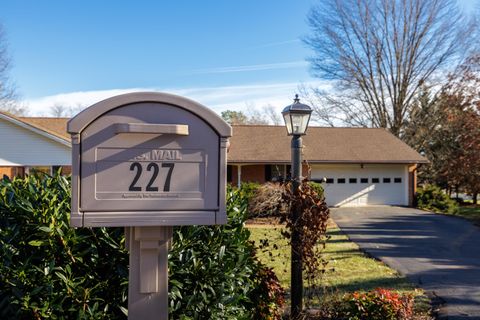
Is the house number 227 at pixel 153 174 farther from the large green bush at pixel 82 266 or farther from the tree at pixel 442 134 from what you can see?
the tree at pixel 442 134

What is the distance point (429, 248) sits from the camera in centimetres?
1028

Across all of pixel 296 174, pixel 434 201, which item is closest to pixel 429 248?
pixel 296 174

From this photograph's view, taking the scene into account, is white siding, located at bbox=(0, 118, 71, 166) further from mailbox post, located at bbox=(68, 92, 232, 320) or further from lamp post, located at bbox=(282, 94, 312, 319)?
mailbox post, located at bbox=(68, 92, 232, 320)

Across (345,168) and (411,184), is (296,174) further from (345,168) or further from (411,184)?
(411,184)

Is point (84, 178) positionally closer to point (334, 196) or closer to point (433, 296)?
point (433, 296)

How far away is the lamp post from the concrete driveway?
2.09 meters

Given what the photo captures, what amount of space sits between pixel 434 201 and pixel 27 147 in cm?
2022

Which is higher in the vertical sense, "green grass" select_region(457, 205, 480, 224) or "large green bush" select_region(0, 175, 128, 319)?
"large green bush" select_region(0, 175, 128, 319)

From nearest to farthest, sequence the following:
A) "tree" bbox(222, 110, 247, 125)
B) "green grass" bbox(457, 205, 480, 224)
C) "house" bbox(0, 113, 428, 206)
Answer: "green grass" bbox(457, 205, 480, 224) < "house" bbox(0, 113, 428, 206) < "tree" bbox(222, 110, 247, 125)

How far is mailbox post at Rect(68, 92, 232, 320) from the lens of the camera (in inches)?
88.7

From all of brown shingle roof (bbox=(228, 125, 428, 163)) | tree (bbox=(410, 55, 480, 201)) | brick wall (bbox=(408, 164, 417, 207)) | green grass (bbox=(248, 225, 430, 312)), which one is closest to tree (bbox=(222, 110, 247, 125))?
tree (bbox=(410, 55, 480, 201))

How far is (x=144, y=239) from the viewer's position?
2.46m

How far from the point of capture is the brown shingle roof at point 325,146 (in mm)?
21125

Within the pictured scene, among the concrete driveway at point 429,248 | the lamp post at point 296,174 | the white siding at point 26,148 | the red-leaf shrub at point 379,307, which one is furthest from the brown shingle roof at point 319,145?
the red-leaf shrub at point 379,307
